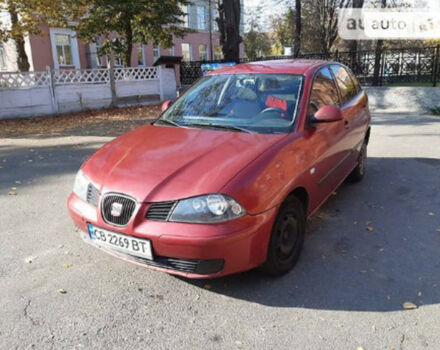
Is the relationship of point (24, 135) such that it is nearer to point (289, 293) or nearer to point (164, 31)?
point (289, 293)

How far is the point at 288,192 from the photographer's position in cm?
286

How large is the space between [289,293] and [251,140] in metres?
1.21

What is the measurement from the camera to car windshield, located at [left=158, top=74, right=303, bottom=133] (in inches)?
133

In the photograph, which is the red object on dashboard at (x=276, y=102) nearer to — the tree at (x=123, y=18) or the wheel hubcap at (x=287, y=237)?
the wheel hubcap at (x=287, y=237)

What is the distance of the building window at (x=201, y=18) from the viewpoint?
35.9 m

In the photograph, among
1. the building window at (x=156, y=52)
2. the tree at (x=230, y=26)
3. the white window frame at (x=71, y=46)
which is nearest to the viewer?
the tree at (x=230, y=26)

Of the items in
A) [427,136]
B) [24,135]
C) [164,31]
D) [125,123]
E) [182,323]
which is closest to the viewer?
[182,323]

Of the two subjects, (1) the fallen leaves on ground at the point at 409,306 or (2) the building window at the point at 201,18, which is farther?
(2) the building window at the point at 201,18

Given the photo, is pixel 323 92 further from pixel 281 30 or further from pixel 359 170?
pixel 281 30

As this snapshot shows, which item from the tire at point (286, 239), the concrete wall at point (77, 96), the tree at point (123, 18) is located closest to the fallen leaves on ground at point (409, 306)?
the tire at point (286, 239)

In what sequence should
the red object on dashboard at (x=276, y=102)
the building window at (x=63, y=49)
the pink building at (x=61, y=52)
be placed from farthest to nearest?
1. the building window at (x=63, y=49)
2. the pink building at (x=61, y=52)
3. the red object on dashboard at (x=276, y=102)

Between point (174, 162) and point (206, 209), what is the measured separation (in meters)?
0.54

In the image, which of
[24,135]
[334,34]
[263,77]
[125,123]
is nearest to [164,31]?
[125,123]

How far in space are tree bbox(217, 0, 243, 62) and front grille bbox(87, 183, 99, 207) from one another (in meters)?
12.9
